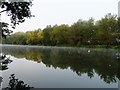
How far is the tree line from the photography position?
73.4 m

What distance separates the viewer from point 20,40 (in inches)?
5285

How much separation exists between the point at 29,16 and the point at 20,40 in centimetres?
12543

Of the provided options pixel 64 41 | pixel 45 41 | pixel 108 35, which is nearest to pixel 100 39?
pixel 108 35

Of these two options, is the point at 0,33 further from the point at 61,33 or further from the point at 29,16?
the point at 61,33

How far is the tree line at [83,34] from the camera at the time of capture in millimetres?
73375

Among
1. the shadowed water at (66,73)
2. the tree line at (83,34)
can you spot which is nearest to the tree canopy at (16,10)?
the shadowed water at (66,73)

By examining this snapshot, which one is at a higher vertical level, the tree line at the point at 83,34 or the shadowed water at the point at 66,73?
the tree line at the point at 83,34

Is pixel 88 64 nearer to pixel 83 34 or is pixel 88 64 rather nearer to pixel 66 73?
pixel 66 73

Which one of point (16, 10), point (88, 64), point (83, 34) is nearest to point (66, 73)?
point (88, 64)

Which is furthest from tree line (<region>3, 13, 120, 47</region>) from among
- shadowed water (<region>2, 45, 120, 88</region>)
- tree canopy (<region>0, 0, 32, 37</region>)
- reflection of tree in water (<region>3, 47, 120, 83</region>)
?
tree canopy (<region>0, 0, 32, 37</region>)

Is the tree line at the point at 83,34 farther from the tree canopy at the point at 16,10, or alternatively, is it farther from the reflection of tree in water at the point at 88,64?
the tree canopy at the point at 16,10

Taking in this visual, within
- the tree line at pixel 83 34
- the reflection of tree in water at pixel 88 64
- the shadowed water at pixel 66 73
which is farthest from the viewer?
the tree line at pixel 83 34

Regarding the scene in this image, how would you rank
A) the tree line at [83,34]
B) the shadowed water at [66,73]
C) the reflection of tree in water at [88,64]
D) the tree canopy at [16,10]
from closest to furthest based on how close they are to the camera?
the tree canopy at [16,10] → the shadowed water at [66,73] → the reflection of tree in water at [88,64] → the tree line at [83,34]

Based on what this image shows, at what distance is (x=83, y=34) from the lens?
85062 mm
